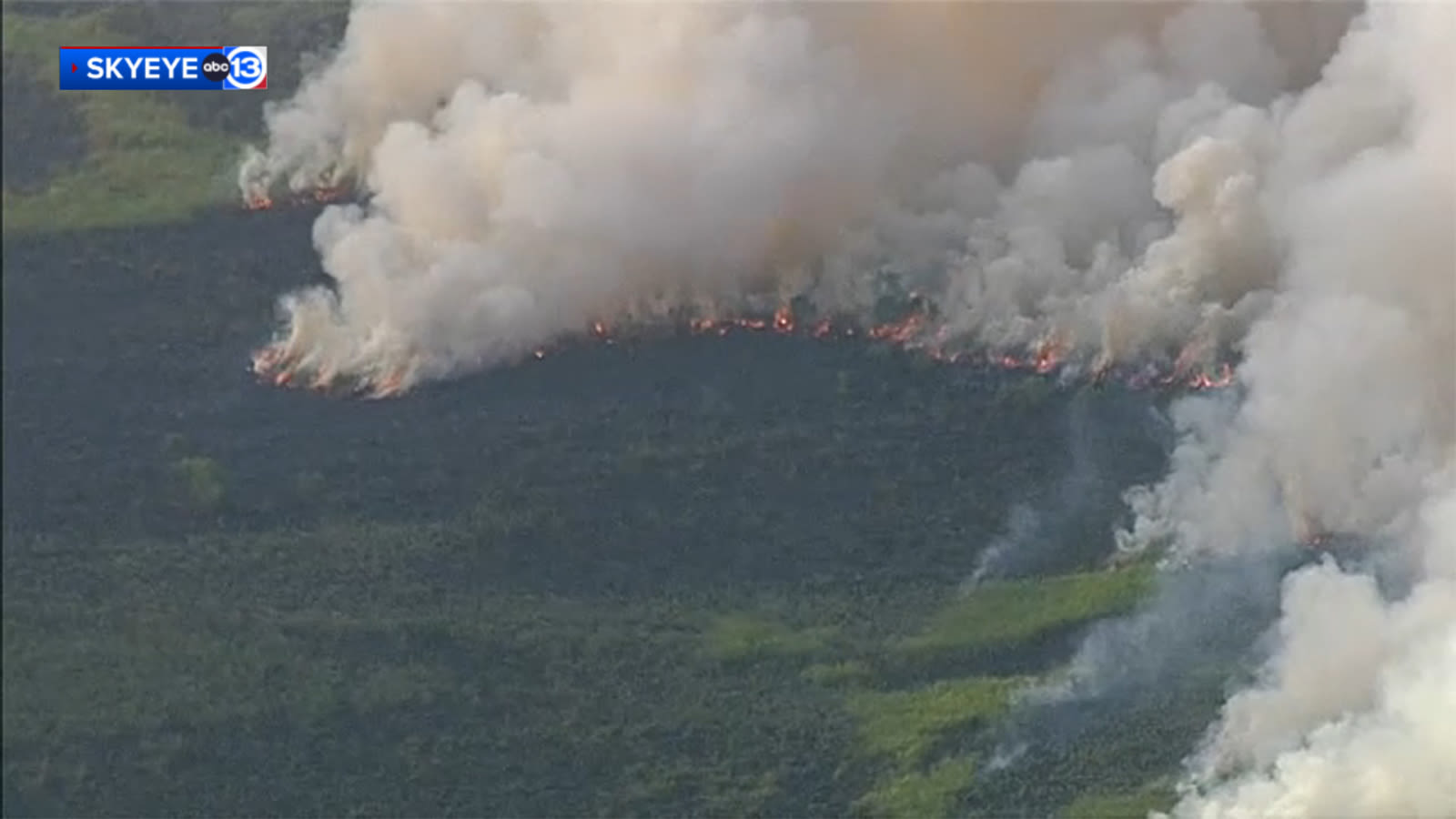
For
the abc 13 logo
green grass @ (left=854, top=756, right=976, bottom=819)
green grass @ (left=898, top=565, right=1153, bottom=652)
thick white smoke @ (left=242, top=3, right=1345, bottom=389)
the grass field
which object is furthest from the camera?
the abc 13 logo

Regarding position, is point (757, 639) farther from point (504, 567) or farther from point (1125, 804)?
point (1125, 804)

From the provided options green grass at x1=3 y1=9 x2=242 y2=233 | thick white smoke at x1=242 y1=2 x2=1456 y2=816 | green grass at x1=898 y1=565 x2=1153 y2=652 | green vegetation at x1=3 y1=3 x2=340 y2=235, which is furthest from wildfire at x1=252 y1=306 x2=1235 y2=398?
green grass at x1=898 y1=565 x2=1153 y2=652

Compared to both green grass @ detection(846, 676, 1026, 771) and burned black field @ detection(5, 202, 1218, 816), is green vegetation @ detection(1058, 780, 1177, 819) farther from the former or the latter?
green grass @ detection(846, 676, 1026, 771)

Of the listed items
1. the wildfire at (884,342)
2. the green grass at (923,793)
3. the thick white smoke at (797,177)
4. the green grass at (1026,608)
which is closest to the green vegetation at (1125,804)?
the green grass at (923,793)

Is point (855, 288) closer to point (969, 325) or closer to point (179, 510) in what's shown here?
point (969, 325)

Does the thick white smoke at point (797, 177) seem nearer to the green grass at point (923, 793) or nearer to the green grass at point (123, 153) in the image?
the green grass at point (123, 153)
